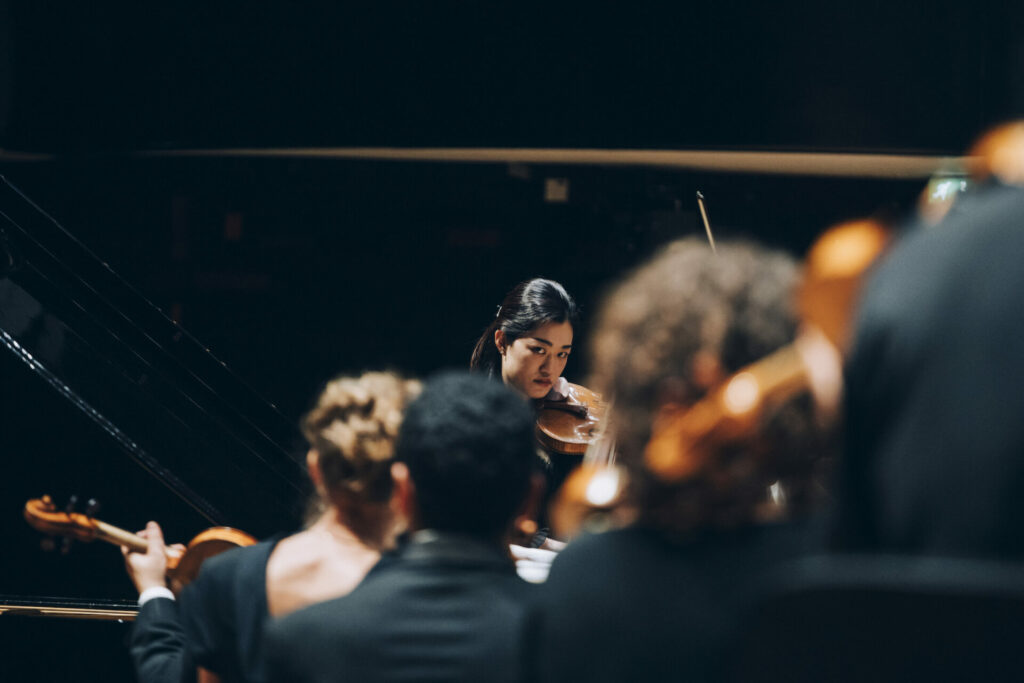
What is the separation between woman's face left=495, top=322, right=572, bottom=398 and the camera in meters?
2.94

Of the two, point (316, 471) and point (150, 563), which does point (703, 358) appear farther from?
point (150, 563)

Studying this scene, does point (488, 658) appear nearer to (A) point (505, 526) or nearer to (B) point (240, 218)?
(A) point (505, 526)

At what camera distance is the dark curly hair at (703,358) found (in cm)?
100

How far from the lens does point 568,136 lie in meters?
3.63

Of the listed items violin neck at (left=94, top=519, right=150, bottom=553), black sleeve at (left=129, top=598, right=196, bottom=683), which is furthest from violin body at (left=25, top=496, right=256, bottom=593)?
black sleeve at (left=129, top=598, right=196, bottom=683)

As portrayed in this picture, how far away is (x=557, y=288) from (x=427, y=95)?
1.04m

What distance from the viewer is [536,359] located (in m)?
2.94

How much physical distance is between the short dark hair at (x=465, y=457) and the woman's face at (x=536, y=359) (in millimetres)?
1609

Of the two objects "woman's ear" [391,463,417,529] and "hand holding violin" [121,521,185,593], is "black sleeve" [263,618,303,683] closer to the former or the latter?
"woman's ear" [391,463,417,529]

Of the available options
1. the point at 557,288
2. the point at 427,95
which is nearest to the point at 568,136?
the point at 427,95

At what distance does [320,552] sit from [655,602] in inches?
28.7

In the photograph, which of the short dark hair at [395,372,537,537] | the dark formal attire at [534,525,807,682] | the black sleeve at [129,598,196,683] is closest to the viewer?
the dark formal attire at [534,525,807,682]

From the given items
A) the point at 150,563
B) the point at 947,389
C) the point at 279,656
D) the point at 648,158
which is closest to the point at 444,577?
the point at 279,656

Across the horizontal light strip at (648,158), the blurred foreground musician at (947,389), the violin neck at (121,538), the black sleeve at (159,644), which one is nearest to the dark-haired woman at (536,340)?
the horizontal light strip at (648,158)
